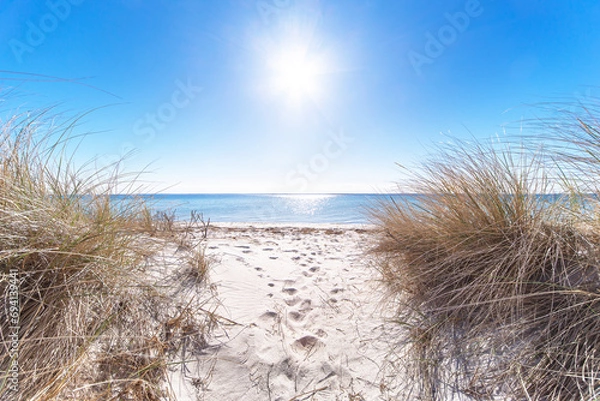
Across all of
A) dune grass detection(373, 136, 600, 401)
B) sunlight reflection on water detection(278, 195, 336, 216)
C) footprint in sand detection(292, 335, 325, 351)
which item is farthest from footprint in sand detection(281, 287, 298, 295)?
sunlight reflection on water detection(278, 195, 336, 216)

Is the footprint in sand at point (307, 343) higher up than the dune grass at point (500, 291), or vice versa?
the dune grass at point (500, 291)

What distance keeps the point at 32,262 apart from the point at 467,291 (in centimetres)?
256

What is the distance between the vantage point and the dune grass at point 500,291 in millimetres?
1103

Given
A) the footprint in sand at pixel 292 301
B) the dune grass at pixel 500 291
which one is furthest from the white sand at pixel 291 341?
the dune grass at pixel 500 291

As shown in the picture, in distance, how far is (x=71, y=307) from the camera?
118 centimetres

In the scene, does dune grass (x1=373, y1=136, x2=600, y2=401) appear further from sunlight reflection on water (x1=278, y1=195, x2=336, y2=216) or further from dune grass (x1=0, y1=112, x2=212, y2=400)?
sunlight reflection on water (x1=278, y1=195, x2=336, y2=216)

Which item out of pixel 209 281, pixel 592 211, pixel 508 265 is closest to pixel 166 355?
pixel 209 281

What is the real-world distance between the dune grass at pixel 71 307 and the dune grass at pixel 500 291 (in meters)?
1.41

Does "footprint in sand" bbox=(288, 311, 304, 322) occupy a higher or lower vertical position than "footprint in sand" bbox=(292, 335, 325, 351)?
higher

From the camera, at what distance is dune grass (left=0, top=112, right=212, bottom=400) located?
1016 mm

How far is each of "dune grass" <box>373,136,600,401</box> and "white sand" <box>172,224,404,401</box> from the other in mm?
234

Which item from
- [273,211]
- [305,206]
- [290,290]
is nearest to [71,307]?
[290,290]

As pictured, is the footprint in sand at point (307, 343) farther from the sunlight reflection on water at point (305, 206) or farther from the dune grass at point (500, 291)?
the sunlight reflection on water at point (305, 206)

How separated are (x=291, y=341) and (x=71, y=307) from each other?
1.26 meters
